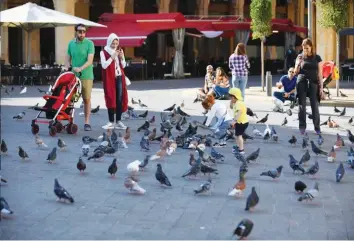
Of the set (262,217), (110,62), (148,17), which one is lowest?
(262,217)

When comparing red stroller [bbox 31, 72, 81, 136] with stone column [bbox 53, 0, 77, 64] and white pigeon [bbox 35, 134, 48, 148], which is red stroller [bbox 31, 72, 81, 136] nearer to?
white pigeon [bbox 35, 134, 48, 148]

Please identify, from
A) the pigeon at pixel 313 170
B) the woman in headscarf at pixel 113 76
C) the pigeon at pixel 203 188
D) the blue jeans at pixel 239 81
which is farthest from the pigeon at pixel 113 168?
the blue jeans at pixel 239 81

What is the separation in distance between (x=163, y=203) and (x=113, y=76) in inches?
257

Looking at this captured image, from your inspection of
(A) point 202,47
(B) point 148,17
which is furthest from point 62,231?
(A) point 202,47

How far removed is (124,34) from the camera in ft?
114

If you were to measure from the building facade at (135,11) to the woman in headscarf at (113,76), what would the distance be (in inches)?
583

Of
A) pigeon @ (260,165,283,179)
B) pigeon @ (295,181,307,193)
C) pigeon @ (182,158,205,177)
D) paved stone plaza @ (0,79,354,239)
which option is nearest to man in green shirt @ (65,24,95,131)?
paved stone plaza @ (0,79,354,239)

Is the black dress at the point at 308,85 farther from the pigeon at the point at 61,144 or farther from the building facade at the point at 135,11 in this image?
the building facade at the point at 135,11

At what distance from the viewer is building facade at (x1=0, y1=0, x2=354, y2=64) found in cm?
3497

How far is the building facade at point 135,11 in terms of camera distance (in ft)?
115

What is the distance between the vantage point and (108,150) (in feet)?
35.9

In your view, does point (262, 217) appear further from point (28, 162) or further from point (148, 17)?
point (148, 17)

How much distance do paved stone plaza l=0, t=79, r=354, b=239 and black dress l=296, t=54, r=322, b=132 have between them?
5.14 ft

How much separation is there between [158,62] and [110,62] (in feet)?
80.3
